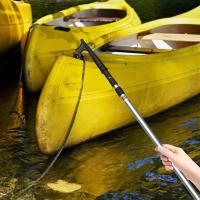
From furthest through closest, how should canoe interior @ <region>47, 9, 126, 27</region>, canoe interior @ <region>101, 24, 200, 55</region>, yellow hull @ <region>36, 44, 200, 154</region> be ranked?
canoe interior @ <region>47, 9, 126, 27</region>, canoe interior @ <region>101, 24, 200, 55</region>, yellow hull @ <region>36, 44, 200, 154</region>

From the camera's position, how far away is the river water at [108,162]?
5.75 m

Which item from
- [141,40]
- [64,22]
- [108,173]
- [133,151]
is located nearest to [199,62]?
[141,40]

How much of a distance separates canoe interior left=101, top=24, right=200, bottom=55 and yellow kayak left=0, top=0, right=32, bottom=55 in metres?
3.61

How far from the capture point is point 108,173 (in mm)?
6258

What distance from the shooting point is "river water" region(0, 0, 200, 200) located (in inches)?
226

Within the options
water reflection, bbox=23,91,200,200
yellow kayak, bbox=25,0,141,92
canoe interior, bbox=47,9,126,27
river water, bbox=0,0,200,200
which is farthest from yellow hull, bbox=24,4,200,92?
canoe interior, bbox=47,9,126,27

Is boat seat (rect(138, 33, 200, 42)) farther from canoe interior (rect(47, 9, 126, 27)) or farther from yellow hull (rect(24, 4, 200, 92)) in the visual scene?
canoe interior (rect(47, 9, 126, 27))

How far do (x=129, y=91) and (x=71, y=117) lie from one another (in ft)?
3.84

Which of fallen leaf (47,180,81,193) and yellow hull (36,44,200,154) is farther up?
yellow hull (36,44,200,154)

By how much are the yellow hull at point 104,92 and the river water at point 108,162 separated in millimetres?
205

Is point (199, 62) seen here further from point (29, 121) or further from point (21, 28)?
point (21, 28)

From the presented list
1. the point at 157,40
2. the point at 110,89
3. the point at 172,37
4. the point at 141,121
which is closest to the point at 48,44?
the point at 157,40

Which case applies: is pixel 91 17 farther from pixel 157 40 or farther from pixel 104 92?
pixel 104 92

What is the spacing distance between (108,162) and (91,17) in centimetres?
864
